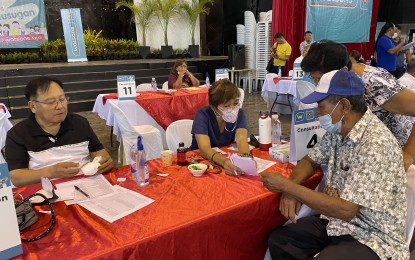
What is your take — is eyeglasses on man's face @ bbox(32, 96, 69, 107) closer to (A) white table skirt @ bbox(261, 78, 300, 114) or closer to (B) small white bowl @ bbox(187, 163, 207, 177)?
(B) small white bowl @ bbox(187, 163, 207, 177)

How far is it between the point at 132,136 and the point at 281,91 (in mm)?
3343

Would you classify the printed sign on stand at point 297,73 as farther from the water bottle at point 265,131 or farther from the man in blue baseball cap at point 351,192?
the man in blue baseball cap at point 351,192

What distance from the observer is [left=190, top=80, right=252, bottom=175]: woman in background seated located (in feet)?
6.72

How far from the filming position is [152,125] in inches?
158

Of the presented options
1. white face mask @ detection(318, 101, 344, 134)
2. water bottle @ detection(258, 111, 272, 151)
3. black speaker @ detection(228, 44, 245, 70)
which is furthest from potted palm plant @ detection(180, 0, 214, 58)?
white face mask @ detection(318, 101, 344, 134)

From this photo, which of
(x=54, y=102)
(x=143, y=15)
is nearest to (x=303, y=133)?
(x=54, y=102)

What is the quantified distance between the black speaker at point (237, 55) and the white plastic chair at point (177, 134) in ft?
22.0

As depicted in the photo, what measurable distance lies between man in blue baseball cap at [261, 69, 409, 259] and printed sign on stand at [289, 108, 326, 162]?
10.1 inches

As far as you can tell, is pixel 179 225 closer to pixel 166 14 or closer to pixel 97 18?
pixel 166 14

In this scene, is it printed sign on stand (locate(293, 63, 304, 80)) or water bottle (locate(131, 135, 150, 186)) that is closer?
water bottle (locate(131, 135, 150, 186))

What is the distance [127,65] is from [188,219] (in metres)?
7.96

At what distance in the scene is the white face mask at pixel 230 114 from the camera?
2.09 m

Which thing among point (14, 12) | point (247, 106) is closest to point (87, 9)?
point (14, 12)

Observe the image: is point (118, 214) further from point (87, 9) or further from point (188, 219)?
point (87, 9)
